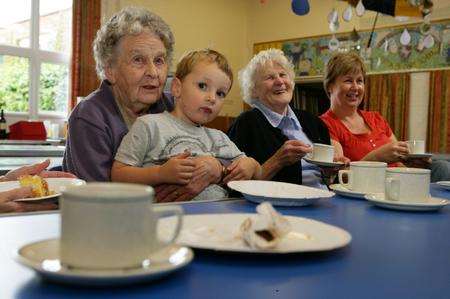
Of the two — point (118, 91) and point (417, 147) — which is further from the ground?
point (118, 91)

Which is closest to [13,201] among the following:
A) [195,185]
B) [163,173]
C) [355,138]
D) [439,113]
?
[163,173]

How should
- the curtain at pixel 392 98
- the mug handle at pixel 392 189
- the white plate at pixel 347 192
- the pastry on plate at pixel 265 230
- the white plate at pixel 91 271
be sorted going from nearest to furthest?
the white plate at pixel 91 271 < the pastry on plate at pixel 265 230 < the mug handle at pixel 392 189 < the white plate at pixel 347 192 < the curtain at pixel 392 98

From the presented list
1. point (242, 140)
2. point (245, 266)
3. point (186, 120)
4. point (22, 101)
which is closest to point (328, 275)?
point (245, 266)

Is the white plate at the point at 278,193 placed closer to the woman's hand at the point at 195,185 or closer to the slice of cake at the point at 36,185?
the woman's hand at the point at 195,185

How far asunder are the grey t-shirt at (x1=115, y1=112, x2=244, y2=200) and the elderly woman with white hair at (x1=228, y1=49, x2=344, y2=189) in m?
0.50

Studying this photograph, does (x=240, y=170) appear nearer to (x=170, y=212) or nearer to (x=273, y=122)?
(x=273, y=122)

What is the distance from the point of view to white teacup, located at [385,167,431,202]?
118 cm

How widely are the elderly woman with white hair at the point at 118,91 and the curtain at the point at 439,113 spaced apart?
5280mm

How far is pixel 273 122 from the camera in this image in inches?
92.0

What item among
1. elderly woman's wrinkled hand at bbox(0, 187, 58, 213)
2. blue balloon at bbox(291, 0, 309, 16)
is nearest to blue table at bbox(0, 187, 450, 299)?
elderly woman's wrinkled hand at bbox(0, 187, 58, 213)

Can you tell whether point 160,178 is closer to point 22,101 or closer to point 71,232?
point 71,232

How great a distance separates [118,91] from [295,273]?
1.35m

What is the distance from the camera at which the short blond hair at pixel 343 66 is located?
278 centimetres

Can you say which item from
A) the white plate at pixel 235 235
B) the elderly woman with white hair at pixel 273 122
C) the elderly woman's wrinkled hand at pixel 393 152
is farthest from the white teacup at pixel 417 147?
the white plate at pixel 235 235
